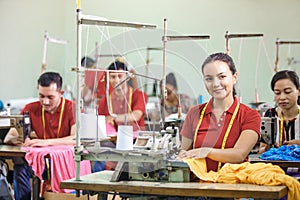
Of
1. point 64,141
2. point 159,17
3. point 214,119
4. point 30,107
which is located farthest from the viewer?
point 159,17

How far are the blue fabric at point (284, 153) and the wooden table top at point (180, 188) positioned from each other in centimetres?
86

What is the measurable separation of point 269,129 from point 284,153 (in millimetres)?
303

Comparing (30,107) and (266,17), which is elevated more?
(266,17)

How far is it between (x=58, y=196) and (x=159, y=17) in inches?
116

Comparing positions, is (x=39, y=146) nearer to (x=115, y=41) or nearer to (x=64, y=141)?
(x=64, y=141)

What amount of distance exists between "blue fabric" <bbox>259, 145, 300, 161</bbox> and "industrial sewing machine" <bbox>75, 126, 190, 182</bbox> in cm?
82

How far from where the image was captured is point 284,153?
10.2ft

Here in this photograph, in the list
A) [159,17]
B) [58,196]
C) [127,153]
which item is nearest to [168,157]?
[127,153]

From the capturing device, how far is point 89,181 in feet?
7.92

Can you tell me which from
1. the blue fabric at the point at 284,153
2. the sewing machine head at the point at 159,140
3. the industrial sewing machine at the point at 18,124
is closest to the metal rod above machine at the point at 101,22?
the sewing machine head at the point at 159,140

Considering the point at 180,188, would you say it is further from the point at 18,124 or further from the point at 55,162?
the point at 18,124

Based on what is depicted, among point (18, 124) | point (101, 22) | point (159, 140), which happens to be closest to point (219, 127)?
point (159, 140)

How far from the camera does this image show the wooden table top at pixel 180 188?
216 centimetres

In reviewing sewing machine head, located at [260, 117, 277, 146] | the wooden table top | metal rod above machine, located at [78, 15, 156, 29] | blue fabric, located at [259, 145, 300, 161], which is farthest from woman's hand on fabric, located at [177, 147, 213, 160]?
sewing machine head, located at [260, 117, 277, 146]
